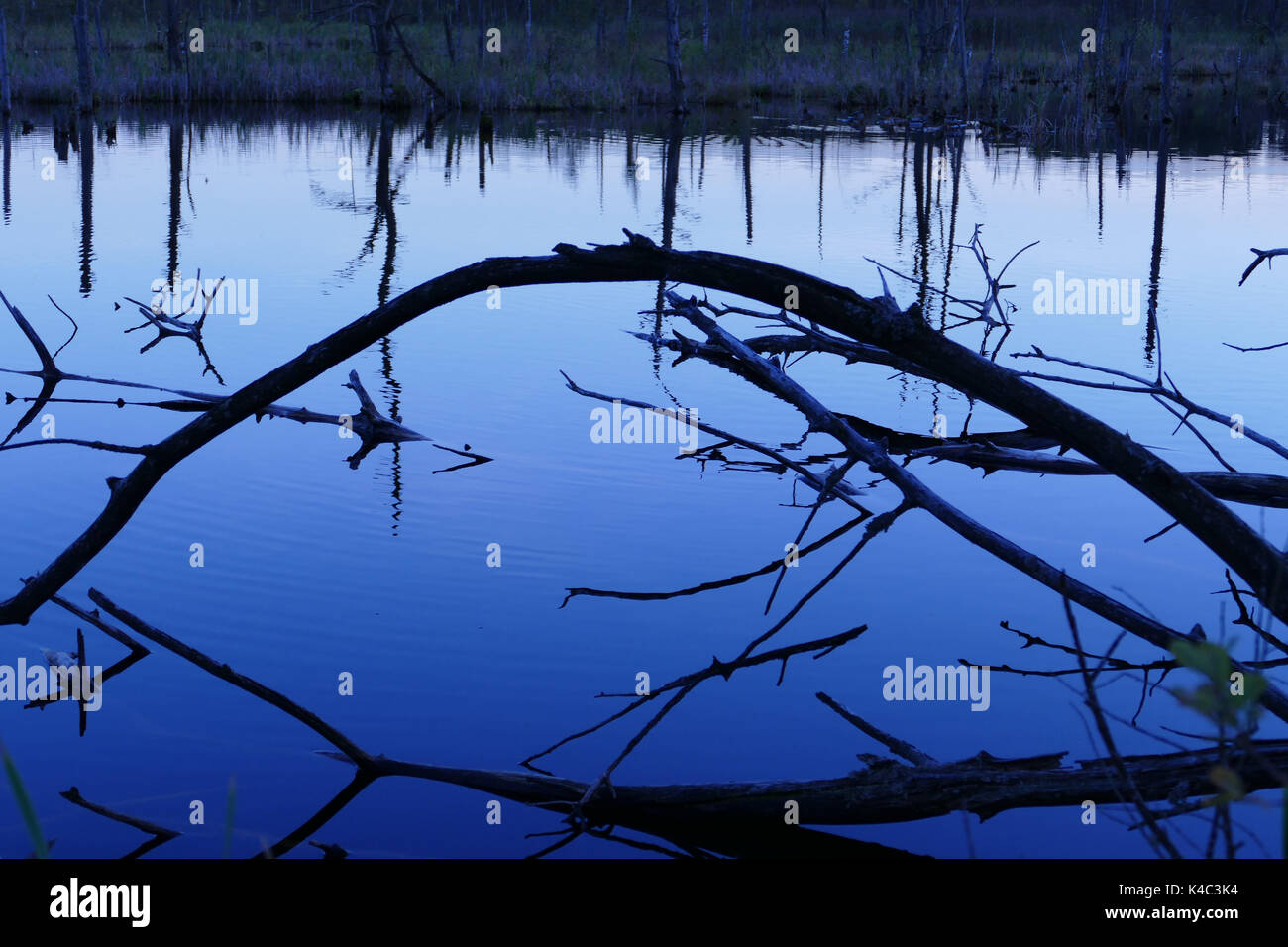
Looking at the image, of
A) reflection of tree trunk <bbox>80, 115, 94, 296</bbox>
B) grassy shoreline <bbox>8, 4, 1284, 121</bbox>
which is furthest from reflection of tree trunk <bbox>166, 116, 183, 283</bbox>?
grassy shoreline <bbox>8, 4, 1284, 121</bbox>

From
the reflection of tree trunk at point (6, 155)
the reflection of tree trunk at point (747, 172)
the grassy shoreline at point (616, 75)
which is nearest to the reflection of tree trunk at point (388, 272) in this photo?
the reflection of tree trunk at point (747, 172)

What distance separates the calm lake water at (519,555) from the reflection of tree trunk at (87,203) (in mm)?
89

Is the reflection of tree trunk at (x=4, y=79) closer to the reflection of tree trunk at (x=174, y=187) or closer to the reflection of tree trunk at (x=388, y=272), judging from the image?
the reflection of tree trunk at (x=174, y=187)

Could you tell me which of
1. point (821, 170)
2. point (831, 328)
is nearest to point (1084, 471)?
point (831, 328)

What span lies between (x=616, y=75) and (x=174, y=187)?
639 inches

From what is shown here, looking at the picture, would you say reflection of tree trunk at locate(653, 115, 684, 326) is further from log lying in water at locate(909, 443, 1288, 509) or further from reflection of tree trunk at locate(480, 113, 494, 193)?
log lying in water at locate(909, 443, 1288, 509)

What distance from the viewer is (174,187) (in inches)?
588

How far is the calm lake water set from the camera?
3.49 meters

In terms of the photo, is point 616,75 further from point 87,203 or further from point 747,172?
point 87,203

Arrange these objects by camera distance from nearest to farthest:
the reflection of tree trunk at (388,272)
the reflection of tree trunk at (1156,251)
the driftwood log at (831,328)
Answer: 1. the driftwood log at (831,328)
2. the reflection of tree trunk at (388,272)
3. the reflection of tree trunk at (1156,251)

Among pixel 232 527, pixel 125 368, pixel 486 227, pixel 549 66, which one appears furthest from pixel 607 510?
pixel 549 66

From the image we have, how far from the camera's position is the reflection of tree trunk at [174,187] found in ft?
34.8

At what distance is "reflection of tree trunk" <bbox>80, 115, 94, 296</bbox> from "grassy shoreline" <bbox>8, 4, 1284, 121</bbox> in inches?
199
